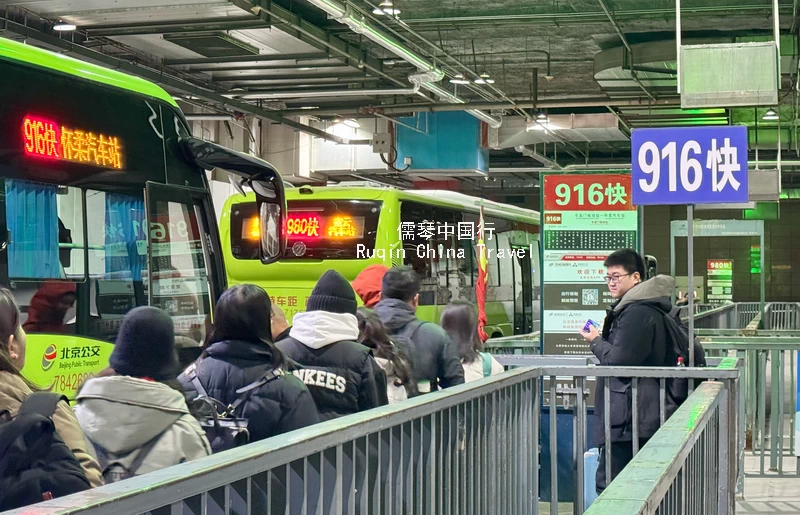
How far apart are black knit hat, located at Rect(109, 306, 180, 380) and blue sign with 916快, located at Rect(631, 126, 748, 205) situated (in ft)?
13.7

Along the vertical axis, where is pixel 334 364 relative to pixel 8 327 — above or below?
below

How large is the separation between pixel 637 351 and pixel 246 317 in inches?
115

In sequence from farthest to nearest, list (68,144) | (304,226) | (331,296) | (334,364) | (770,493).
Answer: (304,226) → (770,493) → (68,144) → (331,296) → (334,364)

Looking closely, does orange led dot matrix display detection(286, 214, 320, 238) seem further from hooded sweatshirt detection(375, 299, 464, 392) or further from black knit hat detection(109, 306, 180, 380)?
black knit hat detection(109, 306, 180, 380)

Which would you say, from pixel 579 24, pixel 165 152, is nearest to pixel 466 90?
pixel 579 24

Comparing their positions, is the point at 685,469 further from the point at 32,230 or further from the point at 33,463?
the point at 32,230

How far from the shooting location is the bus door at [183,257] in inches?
303

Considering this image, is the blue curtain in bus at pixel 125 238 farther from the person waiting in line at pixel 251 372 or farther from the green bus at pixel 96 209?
the person waiting in line at pixel 251 372

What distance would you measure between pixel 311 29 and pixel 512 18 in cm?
281

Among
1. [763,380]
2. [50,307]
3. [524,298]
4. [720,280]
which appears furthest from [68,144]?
[720,280]

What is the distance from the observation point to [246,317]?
435cm

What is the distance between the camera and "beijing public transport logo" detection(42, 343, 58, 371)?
6.53 meters

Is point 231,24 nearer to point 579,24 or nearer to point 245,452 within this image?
point 579,24

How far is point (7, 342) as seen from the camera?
11.4ft
